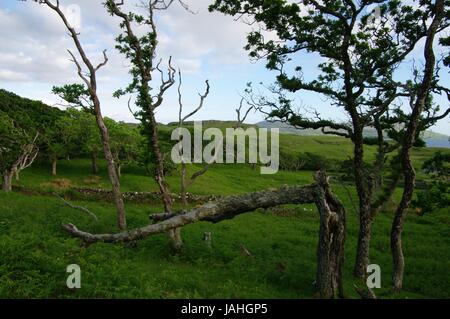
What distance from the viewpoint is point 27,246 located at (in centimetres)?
1382

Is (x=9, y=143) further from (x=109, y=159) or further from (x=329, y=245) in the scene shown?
(x=329, y=245)

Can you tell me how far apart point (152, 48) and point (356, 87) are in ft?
37.0

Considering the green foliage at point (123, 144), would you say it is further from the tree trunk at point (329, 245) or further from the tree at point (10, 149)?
the tree trunk at point (329, 245)

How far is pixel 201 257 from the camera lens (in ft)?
67.5

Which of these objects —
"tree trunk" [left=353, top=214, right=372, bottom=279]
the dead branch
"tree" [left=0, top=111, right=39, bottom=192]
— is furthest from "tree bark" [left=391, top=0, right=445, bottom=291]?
"tree" [left=0, top=111, right=39, bottom=192]

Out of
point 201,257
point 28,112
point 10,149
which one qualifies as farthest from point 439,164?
point 28,112

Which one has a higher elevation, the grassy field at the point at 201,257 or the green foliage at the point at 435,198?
the green foliage at the point at 435,198

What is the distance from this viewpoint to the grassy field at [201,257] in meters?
11.7

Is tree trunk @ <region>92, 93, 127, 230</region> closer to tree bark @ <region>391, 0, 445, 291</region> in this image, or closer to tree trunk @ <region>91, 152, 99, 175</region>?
tree bark @ <region>391, 0, 445, 291</region>

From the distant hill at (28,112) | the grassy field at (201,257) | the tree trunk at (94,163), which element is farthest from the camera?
the tree trunk at (94,163)

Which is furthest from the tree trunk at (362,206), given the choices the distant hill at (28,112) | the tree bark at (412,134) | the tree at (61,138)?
the tree at (61,138)
